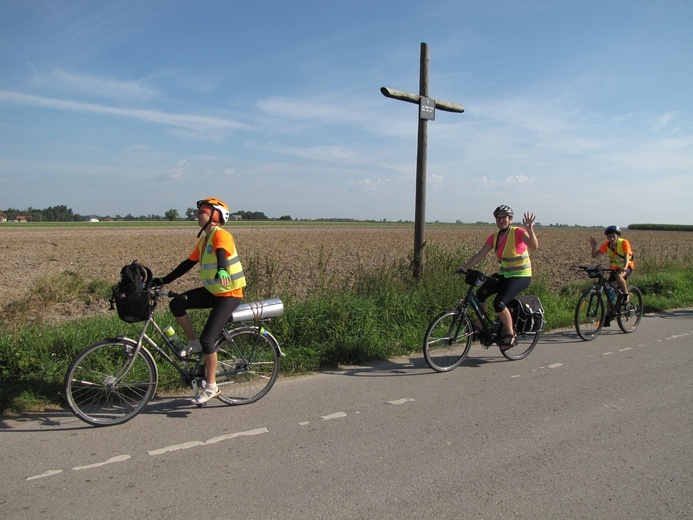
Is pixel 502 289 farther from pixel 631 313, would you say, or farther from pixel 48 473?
pixel 48 473

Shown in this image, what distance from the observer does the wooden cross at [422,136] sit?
8069 millimetres

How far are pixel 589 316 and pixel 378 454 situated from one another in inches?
217

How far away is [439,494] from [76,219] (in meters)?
137

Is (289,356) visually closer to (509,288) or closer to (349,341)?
(349,341)

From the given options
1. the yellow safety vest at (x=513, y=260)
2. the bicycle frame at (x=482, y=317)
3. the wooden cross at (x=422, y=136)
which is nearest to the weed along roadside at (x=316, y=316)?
the wooden cross at (x=422, y=136)

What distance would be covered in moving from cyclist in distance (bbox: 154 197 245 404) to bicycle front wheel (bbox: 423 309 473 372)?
2.62 m

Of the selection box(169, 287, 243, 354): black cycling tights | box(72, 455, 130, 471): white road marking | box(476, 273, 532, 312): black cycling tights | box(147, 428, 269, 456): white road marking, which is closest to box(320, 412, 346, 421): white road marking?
box(147, 428, 269, 456): white road marking

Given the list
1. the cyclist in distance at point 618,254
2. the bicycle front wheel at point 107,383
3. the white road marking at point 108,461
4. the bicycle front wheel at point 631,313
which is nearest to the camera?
the white road marking at point 108,461

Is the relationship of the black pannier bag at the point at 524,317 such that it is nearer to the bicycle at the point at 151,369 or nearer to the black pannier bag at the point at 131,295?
the bicycle at the point at 151,369

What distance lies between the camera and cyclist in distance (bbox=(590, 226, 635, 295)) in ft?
26.3

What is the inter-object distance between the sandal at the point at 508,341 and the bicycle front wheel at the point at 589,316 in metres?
1.91

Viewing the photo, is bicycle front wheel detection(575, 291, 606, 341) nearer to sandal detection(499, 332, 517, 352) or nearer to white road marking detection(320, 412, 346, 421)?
sandal detection(499, 332, 517, 352)

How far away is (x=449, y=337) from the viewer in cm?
615

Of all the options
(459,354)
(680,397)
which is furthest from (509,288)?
(680,397)
